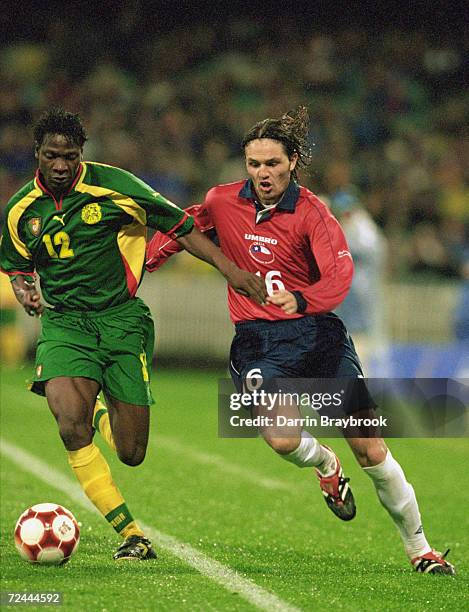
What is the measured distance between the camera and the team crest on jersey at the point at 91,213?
20.4ft

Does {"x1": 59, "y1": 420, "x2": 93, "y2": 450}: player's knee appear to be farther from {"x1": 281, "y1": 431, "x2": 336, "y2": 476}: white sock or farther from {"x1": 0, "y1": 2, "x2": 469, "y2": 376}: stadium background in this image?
{"x1": 0, "y1": 2, "x2": 469, "y2": 376}: stadium background

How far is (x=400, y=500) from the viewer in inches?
244

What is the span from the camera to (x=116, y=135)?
67.1 feet

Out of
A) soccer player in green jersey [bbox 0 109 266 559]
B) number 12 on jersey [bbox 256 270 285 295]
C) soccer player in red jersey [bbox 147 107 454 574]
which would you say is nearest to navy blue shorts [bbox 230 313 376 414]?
soccer player in red jersey [bbox 147 107 454 574]

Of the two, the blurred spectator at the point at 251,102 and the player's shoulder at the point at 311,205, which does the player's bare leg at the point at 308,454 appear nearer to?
the player's shoulder at the point at 311,205

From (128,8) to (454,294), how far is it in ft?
28.2

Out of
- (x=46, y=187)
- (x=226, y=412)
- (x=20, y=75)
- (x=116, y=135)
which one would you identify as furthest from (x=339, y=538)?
(x=20, y=75)

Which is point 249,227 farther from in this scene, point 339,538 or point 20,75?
point 20,75

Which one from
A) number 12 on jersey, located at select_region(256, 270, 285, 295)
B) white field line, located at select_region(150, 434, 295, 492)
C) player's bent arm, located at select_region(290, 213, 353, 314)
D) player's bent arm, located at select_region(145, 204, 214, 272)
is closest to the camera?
player's bent arm, located at select_region(290, 213, 353, 314)

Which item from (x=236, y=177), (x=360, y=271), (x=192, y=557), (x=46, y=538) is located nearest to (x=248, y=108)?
(x=236, y=177)

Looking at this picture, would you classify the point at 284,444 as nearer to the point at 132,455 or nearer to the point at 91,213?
the point at 132,455

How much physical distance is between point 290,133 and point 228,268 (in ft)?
2.86

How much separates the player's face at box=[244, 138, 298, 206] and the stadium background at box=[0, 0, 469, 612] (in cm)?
201

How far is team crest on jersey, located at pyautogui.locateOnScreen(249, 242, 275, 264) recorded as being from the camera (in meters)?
6.42
